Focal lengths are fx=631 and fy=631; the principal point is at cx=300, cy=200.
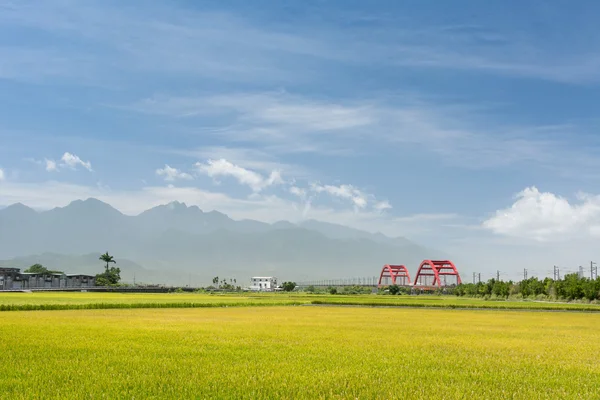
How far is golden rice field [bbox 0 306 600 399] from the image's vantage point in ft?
55.9

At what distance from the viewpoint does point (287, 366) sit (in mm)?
21297

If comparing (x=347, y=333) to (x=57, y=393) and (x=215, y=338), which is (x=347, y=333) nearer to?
(x=215, y=338)

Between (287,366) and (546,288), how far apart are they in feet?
453

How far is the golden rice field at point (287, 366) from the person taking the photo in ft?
55.9

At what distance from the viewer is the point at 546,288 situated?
14600 centimetres

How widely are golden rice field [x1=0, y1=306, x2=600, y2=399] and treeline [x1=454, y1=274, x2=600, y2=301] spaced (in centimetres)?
9756

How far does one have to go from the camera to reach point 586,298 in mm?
124000

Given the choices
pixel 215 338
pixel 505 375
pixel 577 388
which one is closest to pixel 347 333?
pixel 215 338

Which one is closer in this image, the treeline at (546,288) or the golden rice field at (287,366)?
the golden rice field at (287,366)

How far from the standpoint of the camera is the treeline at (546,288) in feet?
404

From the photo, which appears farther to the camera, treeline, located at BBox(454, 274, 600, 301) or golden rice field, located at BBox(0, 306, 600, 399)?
treeline, located at BBox(454, 274, 600, 301)

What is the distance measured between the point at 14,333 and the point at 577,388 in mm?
26789

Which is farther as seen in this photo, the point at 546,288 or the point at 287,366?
the point at 546,288

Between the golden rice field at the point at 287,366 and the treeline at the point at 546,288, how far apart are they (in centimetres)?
9756
